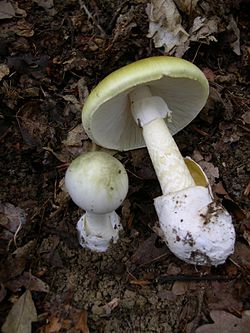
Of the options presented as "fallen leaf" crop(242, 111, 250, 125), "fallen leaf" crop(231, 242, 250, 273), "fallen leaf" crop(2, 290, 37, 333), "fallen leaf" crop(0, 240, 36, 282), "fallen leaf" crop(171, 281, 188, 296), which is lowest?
"fallen leaf" crop(171, 281, 188, 296)

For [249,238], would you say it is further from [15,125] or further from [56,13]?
[56,13]

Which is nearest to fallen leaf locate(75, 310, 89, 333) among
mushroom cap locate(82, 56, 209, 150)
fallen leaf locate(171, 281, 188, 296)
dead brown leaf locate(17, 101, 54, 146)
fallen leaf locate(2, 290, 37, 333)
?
fallen leaf locate(2, 290, 37, 333)

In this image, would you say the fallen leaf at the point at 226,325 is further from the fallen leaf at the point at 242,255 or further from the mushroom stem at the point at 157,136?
the mushroom stem at the point at 157,136

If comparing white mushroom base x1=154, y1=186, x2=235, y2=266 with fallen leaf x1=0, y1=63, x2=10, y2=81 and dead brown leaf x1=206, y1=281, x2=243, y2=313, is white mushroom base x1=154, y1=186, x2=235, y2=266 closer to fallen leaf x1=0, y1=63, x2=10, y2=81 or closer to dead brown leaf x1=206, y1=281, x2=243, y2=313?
dead brown leaf x1=206, y1=281, x2=243, y2=313

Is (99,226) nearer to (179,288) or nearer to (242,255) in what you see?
(179,288)

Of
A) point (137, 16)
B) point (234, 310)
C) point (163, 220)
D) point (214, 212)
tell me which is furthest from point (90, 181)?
point (137, 16)

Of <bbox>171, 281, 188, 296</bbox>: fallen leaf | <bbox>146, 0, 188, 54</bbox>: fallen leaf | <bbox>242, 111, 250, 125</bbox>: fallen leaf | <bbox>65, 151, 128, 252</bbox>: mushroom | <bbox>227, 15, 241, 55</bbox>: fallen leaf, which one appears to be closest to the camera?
<bbox>65, 151, 128, 252</bbox>: mushroom
